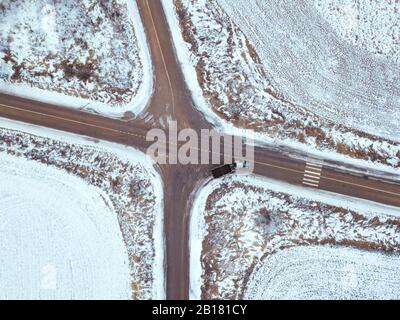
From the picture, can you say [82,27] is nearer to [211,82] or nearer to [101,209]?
[211,82]

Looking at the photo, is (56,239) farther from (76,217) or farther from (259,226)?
(259,226)

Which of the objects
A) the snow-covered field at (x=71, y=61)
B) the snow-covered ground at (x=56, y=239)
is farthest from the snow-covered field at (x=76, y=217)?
the snow-covered field at (x=71, y=61)

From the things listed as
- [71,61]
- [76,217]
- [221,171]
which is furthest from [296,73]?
[76,217]

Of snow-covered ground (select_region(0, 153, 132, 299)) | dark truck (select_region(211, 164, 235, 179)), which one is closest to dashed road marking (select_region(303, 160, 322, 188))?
dark truck (select_region(211, 164, 235, 179))

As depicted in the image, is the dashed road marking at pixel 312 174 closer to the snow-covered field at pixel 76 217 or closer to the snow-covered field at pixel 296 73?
the snow-covered field at pixel 296 73

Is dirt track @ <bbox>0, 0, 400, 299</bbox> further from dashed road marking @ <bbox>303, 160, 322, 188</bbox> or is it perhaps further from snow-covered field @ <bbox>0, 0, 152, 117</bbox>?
snow-covered field @ <bbox>0, 0, 152, 117</bbox>

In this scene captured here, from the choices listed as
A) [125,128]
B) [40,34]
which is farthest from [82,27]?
[125,128]
